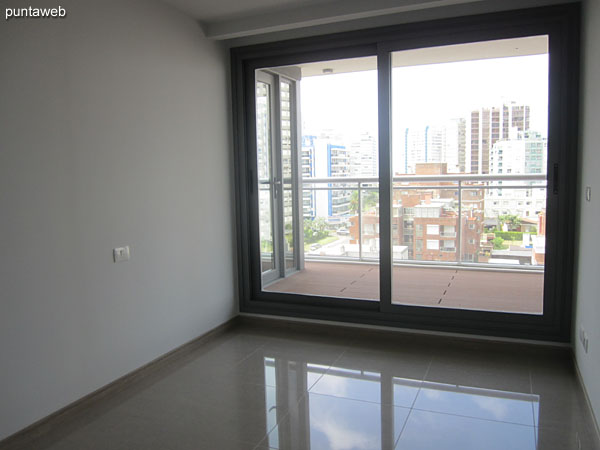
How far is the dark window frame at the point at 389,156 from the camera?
3031mm

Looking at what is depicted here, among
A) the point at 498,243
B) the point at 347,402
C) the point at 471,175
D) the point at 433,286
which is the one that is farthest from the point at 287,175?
the point at 347,402

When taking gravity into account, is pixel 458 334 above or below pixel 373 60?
below

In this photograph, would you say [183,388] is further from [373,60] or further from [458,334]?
[373,60]

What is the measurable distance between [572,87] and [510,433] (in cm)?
212


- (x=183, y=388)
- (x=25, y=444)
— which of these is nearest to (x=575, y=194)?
(x=183, y=388)

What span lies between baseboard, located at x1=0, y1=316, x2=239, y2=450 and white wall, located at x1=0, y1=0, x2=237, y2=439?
4 cm

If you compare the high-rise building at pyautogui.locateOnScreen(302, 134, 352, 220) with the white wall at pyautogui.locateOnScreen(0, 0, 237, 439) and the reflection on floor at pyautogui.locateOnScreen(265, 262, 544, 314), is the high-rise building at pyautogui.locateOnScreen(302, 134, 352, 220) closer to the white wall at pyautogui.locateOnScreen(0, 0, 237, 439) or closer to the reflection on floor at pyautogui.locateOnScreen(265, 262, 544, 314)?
the reflection on floor at pyautogui.locateOnScreen(265, 262, 544, 314)

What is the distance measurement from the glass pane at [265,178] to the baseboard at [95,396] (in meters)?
1.05

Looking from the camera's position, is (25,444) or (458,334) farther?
(458,334)

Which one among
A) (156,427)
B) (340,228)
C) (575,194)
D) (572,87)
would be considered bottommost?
(156,427)

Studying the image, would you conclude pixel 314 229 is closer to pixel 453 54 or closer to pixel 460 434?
pixel 453 54

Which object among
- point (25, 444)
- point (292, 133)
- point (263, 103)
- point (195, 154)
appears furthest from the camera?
point (292, 133)

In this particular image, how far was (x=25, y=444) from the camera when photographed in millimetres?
2291

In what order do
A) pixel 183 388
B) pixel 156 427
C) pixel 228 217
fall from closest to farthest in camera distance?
pixel 156 427
pixel 183 388
pixel 228 217
